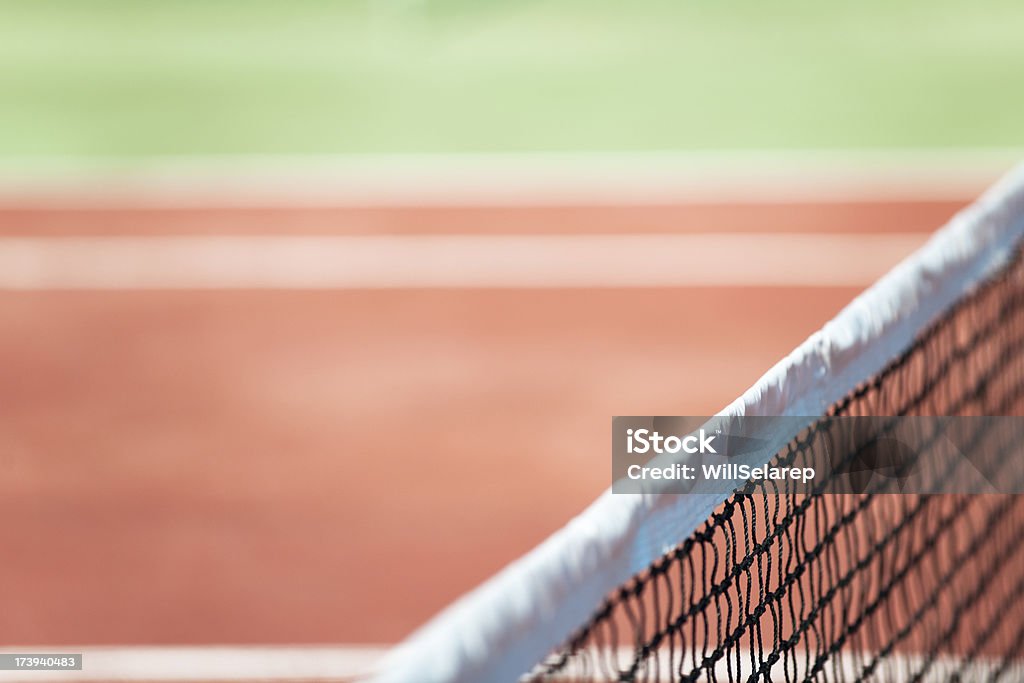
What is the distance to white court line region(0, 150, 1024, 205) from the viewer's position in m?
7.27

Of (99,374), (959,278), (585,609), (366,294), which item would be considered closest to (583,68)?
(366,294)

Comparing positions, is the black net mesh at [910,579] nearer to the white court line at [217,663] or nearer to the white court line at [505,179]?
the white court line at [217,663]

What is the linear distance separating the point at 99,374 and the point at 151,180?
3.17m

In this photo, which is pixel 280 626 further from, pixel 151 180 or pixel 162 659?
pixel 151 180

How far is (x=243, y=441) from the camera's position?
4512 millimetres

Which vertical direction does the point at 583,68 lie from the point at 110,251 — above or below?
above

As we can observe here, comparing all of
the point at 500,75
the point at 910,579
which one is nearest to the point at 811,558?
the point at 910,579

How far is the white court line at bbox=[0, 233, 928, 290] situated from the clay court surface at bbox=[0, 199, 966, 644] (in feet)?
0.42

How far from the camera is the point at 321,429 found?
4602mm

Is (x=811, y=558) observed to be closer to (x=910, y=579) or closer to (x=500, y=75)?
(x=910, y=579)

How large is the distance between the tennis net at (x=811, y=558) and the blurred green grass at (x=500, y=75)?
450 centimetres

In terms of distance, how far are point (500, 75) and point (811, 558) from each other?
7766 mm

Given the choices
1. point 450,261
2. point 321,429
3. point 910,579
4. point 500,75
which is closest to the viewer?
point 910,579

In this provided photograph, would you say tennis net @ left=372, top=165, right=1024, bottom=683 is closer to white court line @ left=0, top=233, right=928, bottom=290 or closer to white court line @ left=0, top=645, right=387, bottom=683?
white court line @ left=0, top=645, right=387, bottom=683
